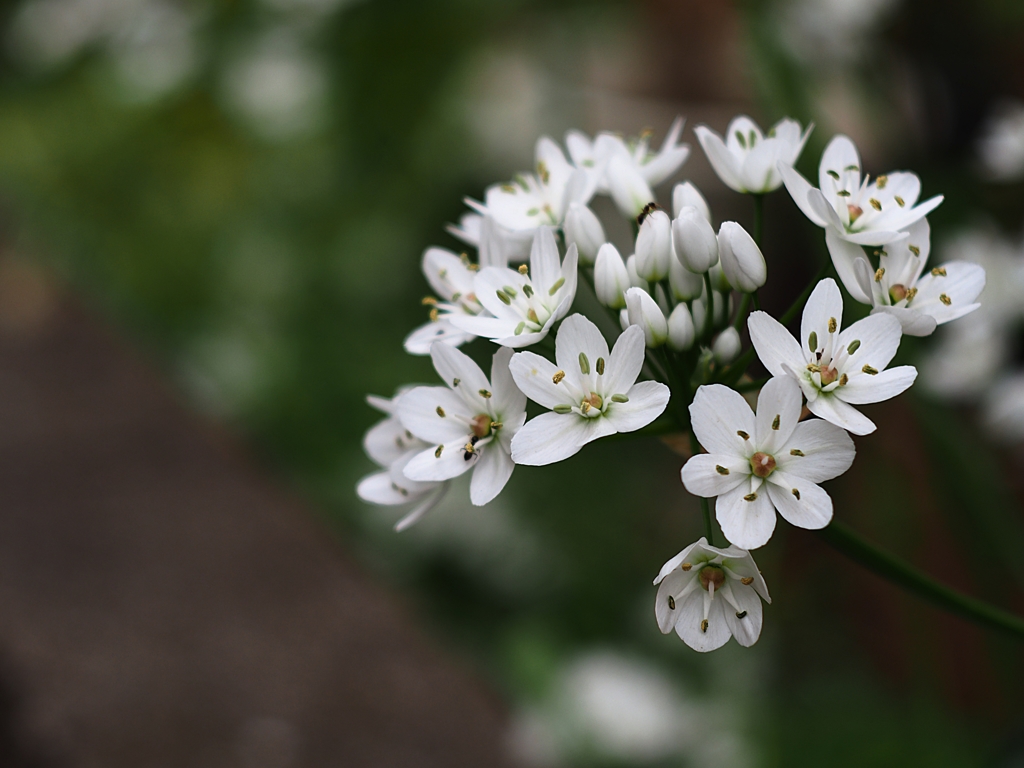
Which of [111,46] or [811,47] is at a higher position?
[111,46]

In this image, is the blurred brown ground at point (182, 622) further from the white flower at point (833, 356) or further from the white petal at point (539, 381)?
the white flower at point (833, 356)

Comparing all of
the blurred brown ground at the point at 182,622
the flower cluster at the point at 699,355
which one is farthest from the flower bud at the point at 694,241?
the blurred brown ground at the point at 182,622

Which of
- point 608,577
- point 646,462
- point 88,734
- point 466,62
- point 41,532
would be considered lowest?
point 88,734

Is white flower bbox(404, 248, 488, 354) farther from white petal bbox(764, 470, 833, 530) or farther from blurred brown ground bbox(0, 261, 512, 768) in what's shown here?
blurred brown ground bbox(0, 261, 512, 768)

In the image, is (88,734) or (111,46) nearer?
(88,734)

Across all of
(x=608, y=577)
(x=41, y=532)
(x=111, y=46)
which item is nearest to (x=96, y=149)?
(x=111, y=46)

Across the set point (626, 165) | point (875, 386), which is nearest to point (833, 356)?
point (875, 386)

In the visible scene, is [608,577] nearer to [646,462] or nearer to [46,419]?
[646,462]
